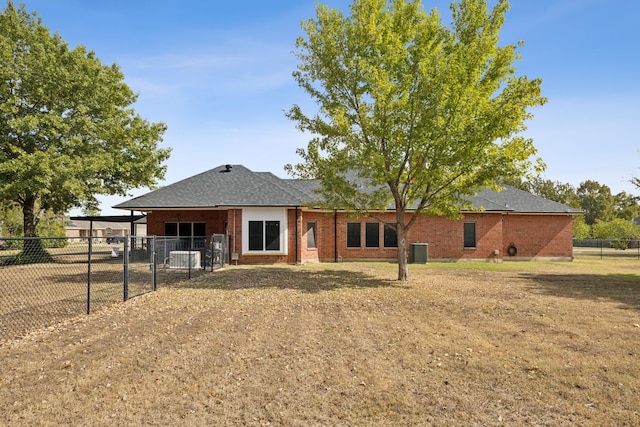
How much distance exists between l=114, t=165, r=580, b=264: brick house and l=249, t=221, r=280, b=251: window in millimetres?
55

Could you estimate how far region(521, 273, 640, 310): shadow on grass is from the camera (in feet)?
39.5

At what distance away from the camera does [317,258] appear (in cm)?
2402

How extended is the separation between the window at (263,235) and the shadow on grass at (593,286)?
12292 millimetres

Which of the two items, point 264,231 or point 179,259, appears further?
point 264,231

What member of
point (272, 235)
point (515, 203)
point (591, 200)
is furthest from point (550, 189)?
point (272, 235)

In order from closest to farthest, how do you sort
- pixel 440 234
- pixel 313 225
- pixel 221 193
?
pixel 313 225
pixel 221 193
pixel 440 234

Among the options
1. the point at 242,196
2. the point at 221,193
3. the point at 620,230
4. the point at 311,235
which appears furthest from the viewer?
the point at 620,230

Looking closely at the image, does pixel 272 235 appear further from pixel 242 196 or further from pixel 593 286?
pixel 593 286

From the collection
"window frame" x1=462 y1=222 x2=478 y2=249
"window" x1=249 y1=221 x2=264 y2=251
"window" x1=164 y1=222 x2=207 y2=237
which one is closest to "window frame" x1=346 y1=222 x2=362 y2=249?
"window" x1=249 y1=221 x2=264 y2=251

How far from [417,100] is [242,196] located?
12136 millimetres

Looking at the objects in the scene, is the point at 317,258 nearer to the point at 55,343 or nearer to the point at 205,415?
the point at 55,343

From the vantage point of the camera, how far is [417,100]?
14.0 meters

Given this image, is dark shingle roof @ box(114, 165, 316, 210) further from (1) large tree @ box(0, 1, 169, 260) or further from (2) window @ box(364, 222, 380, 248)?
(2) window @ box(364, 222, 380, 248)

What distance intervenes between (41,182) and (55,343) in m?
18.2
